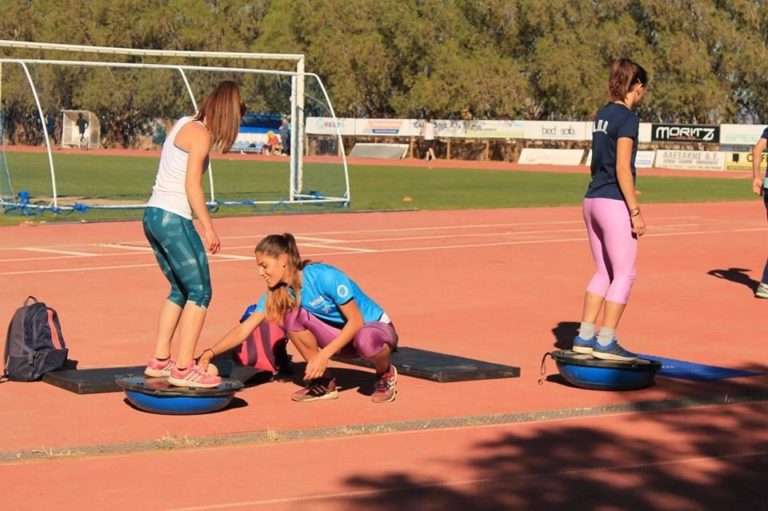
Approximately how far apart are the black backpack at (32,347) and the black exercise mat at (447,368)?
1989mm

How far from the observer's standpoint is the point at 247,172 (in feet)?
158

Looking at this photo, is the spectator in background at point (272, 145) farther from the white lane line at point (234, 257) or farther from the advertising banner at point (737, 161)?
the white lane line at point (234, 257)

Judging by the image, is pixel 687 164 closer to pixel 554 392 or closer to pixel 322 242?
pixel 322 242

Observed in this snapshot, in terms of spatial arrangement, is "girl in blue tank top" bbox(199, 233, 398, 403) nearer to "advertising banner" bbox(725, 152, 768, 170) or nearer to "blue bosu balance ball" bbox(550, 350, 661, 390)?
"blue bosu balance ball" bbox(550, 350, 661, 390)

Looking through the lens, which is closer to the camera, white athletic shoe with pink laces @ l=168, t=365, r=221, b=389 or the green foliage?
white athletic shoe with pink laces @ l=168, t=365, r=221, b=389

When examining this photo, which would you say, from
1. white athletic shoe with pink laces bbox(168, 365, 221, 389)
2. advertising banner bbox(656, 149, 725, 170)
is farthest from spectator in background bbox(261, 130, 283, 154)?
white athletic shoe with pink laces bbox(168, 365, 221, 389)

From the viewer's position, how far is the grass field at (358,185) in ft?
101

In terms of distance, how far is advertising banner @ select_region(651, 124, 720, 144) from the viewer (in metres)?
63.0

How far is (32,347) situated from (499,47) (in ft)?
239

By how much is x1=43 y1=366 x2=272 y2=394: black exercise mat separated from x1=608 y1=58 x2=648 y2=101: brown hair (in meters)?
3.12

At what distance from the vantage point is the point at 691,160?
61719 millimetres

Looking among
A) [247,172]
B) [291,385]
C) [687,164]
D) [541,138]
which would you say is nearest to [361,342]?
[291,385]

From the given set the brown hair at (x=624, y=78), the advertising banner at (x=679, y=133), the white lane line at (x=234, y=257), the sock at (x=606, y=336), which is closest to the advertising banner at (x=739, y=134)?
the advertising banner at (x=679, y=133)

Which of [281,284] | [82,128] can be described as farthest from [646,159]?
[281,284]
